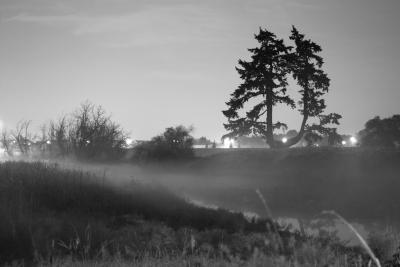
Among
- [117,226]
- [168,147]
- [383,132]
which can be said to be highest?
[383,132]

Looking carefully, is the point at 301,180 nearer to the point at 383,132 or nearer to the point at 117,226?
the point at 117,226

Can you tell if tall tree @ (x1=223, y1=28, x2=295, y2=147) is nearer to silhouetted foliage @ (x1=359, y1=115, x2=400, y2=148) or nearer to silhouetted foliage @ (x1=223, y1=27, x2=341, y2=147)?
silhouetted foliage @ (x1=223, y1=27, x2=341, y2=147)

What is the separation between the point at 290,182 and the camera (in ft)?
109

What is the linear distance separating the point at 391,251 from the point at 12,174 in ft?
45.2

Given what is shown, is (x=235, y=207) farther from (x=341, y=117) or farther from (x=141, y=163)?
(x=141, y=163)

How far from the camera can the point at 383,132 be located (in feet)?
196

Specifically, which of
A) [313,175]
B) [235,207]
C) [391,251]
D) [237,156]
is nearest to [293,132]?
[237,156]

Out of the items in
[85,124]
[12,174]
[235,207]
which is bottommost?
[235,207]

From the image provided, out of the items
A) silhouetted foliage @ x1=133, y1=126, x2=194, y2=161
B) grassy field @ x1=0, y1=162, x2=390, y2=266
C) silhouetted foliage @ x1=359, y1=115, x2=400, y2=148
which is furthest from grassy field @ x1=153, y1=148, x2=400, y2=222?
silhouetted foliage @ x1=359, y1=115, x2=400, y2=148

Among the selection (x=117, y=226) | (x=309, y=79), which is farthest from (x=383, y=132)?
(x=117, y=226)

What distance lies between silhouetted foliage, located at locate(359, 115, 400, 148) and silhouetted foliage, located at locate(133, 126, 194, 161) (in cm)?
2480

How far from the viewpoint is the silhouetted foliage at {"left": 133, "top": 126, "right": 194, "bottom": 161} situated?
155ft

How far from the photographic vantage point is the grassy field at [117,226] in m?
10.2

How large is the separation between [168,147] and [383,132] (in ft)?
96.8
